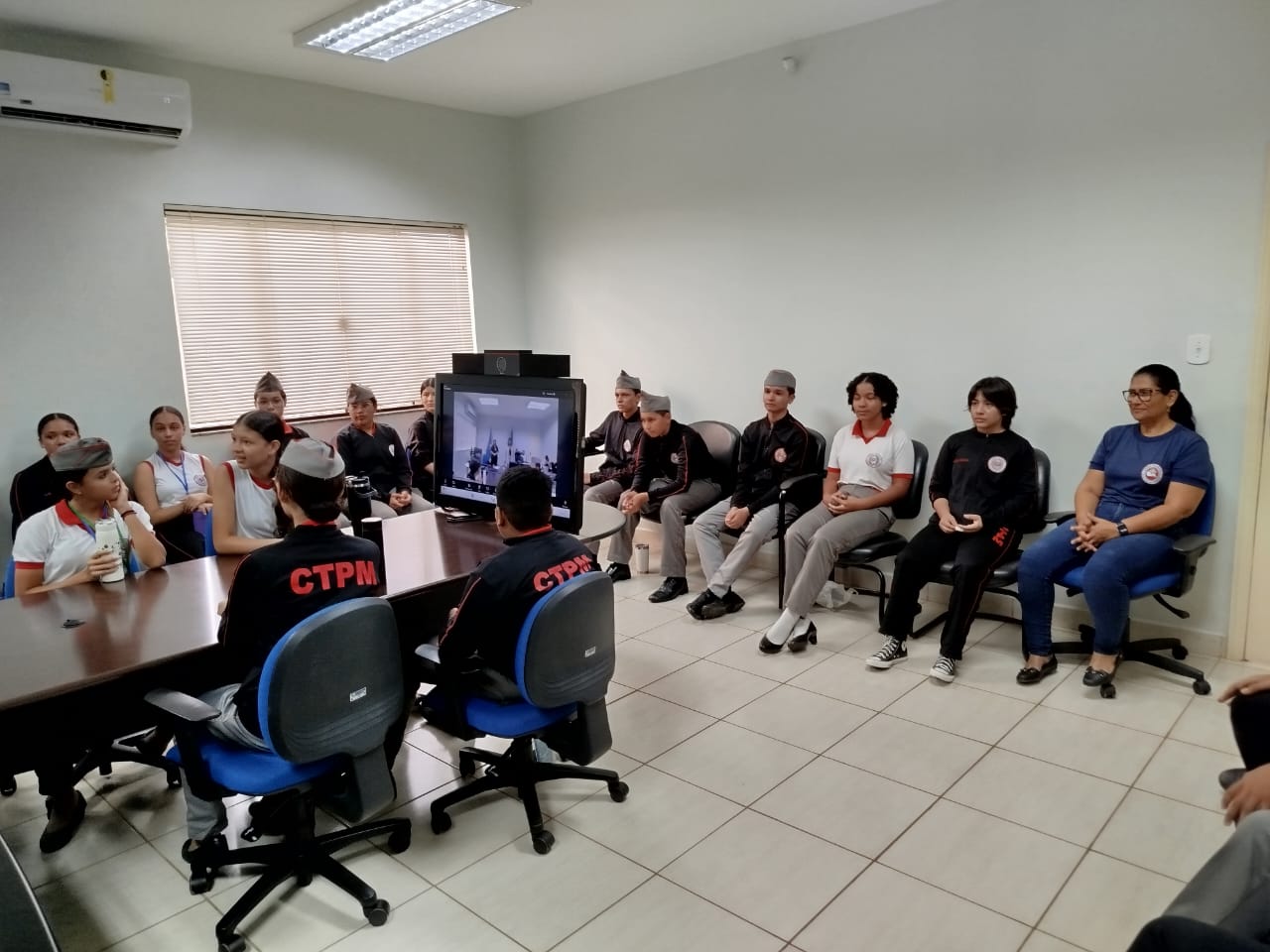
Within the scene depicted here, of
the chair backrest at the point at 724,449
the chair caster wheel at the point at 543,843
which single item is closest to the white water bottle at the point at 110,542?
the chair caster wheel at the point at 543,843

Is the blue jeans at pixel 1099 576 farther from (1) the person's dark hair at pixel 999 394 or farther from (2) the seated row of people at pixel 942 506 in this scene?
(1) the person's dark hair at pixel 999 394

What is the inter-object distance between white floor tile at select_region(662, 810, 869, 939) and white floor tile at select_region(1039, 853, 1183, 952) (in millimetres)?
509

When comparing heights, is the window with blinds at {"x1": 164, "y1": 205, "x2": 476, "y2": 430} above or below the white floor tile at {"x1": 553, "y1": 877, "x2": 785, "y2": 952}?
above

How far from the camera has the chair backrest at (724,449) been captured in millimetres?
4992

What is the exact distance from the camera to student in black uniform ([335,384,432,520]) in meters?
5.01

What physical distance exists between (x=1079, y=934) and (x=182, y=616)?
2.43m

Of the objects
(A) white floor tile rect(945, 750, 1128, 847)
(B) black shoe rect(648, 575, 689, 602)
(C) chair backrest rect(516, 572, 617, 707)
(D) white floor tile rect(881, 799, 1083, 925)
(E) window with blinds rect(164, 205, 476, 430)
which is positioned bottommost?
(D) white floor tile rect(881, 799, 1083, 925)

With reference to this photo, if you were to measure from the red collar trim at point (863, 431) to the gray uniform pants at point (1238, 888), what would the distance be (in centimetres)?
276

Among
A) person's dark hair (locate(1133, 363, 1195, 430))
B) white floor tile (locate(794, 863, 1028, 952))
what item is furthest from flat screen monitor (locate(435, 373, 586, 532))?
person's dark hair (locate(1133, 363, 1195, 430))

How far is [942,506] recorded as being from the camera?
391 cm

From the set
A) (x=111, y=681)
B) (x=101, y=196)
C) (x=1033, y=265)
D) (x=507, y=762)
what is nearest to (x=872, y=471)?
(x=1033, y=265)

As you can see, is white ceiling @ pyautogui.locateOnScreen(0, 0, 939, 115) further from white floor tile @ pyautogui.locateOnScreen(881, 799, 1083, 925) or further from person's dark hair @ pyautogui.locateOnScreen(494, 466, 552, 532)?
white floor tile @ pyautogui.locateOnScreen(881, 799, 1083, 925)

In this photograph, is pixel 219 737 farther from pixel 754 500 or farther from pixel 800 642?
pixel 754 500

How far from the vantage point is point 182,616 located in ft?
7.59
